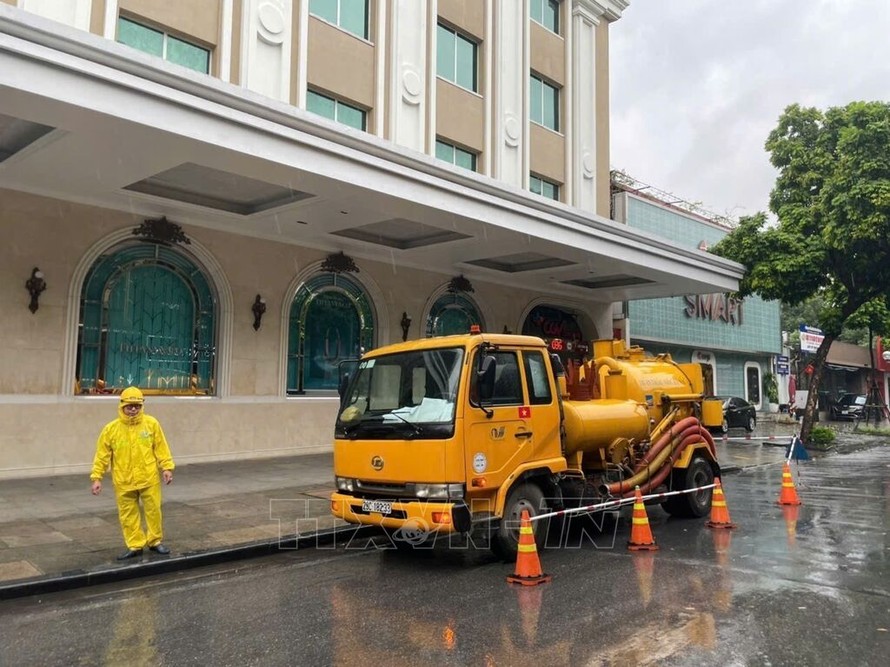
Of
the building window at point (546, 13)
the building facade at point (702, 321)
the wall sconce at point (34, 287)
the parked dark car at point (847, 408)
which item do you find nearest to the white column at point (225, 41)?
the wall sconce at point (34, 287)

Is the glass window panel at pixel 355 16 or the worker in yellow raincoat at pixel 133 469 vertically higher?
the glass window panel at pixel 355 16

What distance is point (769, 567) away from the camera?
6379 mm

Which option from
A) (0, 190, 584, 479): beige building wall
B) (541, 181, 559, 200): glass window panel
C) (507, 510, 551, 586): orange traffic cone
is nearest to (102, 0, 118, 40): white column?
(0, 190, 584, 479): beige building wall

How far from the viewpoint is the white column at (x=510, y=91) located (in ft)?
63.4

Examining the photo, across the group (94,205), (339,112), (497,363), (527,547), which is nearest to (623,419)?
(497,363)

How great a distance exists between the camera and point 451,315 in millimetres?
18172

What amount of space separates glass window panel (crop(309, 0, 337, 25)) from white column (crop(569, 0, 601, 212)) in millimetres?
9179

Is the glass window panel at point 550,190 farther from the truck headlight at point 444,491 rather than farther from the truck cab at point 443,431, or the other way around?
the truck headlight at point 444,491

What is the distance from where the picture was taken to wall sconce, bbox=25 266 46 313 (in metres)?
11.1

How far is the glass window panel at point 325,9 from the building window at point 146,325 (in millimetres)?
6643

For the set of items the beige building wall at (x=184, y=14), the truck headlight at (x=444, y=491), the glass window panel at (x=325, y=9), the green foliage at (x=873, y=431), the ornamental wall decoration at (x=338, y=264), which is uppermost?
the glass window panel at (x=325, y=9)

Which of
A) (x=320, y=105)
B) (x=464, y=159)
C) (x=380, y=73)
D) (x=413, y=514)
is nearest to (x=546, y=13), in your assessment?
(x=464, y=159)

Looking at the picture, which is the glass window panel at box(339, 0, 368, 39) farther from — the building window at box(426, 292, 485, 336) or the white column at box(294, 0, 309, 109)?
the building window at box(426, 292, 485, 336)

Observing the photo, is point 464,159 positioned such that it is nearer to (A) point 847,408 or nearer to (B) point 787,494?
(B) point 787,494
